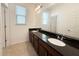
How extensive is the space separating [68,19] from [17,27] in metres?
2.43

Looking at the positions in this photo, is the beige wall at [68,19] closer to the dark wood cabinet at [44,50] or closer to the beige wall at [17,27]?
the dark wood cabinet at [44,50]

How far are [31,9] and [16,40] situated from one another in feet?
5.33

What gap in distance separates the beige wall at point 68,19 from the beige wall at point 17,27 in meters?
1.50

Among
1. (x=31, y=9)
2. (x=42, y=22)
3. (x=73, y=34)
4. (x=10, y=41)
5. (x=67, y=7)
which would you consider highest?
(x=31, y=9)

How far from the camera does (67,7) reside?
7.95 ft

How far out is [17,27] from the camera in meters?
3.95

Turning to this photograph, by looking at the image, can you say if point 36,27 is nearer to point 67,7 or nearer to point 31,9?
point 31,9

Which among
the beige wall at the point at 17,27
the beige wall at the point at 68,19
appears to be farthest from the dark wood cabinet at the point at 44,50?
the beige wall at the point at 17,27

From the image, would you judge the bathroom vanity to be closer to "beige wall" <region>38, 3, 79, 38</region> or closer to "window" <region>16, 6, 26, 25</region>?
"beige wall" <region>38, 3, 79, 38</region>

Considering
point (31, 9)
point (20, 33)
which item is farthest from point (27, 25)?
point (31, 9)

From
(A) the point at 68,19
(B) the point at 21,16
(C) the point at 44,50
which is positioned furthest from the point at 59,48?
(B) the point at 21,16

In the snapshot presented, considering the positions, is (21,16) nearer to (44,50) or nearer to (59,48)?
(44,50)

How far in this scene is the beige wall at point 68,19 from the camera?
2.05 metres

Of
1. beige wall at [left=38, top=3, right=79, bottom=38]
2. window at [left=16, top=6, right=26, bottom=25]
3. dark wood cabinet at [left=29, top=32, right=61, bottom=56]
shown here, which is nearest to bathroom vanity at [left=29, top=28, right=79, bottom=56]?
dark wood cabinet at [left=29, top=32, right=61, bottom=56]
